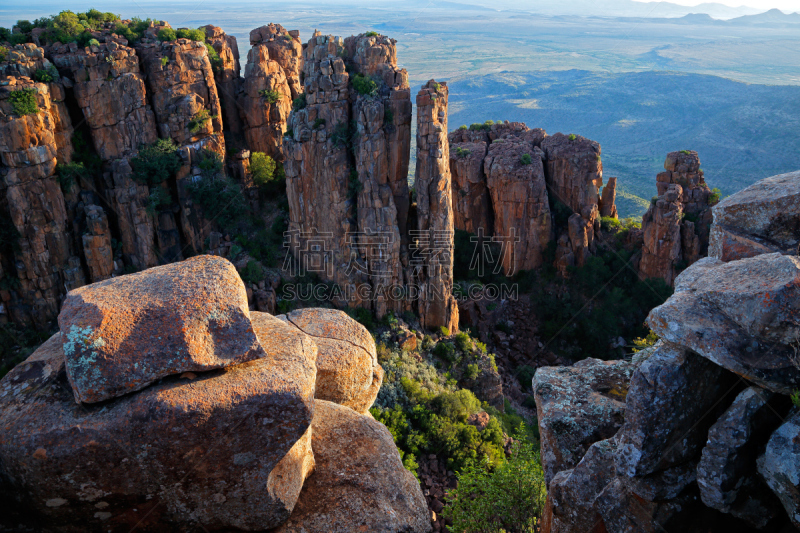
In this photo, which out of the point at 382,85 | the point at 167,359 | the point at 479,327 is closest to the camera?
the point at 167,359

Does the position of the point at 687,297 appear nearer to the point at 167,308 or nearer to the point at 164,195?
the point at 167,308

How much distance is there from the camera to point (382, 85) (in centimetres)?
3334

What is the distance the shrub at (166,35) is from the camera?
36219 millimetres

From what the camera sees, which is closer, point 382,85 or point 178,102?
point 382,85

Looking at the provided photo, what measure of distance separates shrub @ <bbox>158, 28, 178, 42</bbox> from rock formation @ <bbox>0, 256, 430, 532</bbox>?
3480cm

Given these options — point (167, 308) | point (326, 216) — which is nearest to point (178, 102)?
point (326, 216)

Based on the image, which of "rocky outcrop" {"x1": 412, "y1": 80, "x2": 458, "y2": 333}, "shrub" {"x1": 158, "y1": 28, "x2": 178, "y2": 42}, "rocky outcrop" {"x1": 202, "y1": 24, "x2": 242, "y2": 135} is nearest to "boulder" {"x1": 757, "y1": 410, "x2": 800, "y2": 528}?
"rocky outcrop" {"x1": 412, "y1": 80, "x2": 458, "y2": 333}

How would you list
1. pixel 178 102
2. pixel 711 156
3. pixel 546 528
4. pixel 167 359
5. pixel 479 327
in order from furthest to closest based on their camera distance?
1. pixel 711 156
2. pixel 479 327
3. pixel 178 102
4. pixel 546 528
5. pixel 167 359

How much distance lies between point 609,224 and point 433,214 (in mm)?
22710

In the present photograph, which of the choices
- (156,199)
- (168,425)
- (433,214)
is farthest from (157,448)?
(156,199)

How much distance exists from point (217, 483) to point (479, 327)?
120 ft

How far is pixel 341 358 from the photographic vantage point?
1019 centimetres

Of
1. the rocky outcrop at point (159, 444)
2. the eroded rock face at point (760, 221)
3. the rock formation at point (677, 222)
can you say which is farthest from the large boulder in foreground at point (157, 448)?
the rock formation at point (677, 222)

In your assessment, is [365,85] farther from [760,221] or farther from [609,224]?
[760,221]
